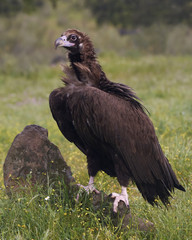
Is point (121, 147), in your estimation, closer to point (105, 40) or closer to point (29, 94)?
point (29, 94)

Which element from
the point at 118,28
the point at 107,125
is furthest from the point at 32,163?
the point at 118,28

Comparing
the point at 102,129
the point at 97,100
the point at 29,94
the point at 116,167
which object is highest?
the point at 97,100

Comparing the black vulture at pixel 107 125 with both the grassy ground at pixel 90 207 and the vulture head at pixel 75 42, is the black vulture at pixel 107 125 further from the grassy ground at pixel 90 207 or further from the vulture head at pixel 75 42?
the grassy ground at pixel 90 207

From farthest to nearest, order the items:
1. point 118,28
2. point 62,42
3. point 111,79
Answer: point 118,28, point 111,79, point 62,42

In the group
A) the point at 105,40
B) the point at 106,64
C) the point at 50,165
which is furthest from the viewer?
the point at 105,40

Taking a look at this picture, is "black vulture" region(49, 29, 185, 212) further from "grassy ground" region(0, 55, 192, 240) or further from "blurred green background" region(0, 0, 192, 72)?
"blurred green background" region(0, 0, 192, 72)

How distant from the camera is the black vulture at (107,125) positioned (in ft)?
10.5

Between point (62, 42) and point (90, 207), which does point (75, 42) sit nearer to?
point (62, 42)

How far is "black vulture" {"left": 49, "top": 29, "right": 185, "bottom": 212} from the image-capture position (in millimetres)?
3197

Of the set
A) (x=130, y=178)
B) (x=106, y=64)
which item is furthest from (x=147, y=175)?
(x=106, y=64)

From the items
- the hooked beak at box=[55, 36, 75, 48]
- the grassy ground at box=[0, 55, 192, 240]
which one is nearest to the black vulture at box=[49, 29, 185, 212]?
the hooked beak at box=[55, 36, 75, 48]

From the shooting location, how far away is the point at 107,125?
321 cm

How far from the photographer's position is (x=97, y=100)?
10.3 ft

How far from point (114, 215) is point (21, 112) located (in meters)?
7.17
